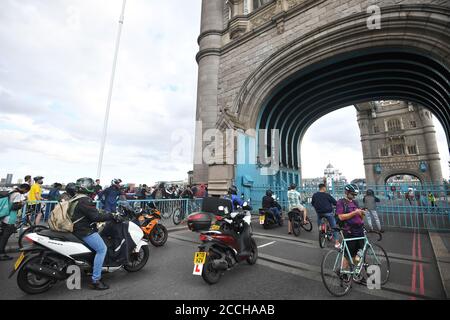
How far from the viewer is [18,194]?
15.8ft

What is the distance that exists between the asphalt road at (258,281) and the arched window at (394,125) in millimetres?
49966

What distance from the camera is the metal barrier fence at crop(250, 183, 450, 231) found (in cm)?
764

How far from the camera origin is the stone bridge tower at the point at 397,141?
38.9 m

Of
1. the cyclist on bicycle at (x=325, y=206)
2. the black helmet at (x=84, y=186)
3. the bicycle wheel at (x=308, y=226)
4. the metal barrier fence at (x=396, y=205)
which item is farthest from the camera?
the bicycle wheel at (x=308, y=226)

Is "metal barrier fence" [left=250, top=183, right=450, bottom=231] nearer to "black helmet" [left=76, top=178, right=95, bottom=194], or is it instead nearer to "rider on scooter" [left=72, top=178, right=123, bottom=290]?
"rider on scooter" [left=72, top=178, right=123, bottom=290]

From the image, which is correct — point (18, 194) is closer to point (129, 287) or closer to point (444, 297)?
point (129, 287)

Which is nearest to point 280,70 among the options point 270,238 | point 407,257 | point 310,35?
point 310,35

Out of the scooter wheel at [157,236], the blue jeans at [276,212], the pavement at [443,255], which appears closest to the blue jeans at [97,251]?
the scooter wheel at [157,236]

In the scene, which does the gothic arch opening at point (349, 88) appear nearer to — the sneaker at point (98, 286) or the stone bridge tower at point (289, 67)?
the stone bridge tower at point (289, 67)

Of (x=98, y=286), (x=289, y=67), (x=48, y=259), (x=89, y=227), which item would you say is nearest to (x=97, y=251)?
(x=89, y=227)

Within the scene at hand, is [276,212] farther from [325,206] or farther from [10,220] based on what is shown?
[10,220]

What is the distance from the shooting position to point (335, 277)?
314 cm

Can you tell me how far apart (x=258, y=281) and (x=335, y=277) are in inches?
48.0

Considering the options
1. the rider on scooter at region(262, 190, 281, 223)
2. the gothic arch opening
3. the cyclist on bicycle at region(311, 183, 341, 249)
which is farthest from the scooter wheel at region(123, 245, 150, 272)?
the gothic arch opening
